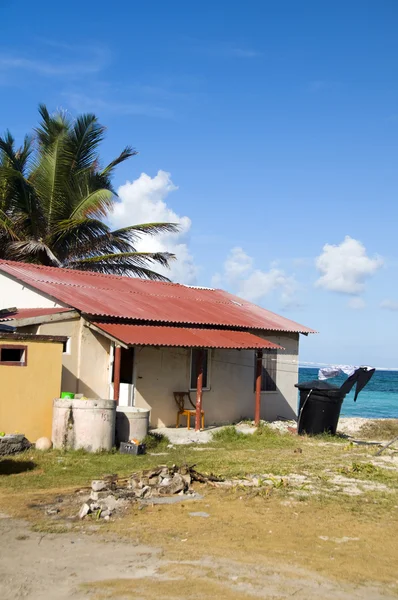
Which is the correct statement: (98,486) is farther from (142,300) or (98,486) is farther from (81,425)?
(142,300)

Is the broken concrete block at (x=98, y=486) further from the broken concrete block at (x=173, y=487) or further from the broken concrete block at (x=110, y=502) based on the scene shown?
the broken concrete block at (x=173, y=487)

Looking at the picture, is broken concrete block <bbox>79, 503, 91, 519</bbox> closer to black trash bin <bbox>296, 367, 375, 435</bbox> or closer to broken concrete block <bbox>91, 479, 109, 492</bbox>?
broken concrete block <bbox>91, 479, 109, 492</bbox>

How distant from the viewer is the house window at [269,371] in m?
21.3

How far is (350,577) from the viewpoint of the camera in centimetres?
609

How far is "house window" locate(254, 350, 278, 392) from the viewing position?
69.8ft

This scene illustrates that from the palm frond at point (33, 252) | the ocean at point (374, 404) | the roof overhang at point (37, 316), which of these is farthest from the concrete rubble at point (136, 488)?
the ocean at point (374, 404)

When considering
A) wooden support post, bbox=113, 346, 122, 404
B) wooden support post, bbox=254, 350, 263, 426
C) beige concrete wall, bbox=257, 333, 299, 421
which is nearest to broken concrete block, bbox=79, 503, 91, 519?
wooden support post, bbox=113, 346, 122, 404

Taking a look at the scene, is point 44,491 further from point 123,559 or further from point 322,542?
point 322,542

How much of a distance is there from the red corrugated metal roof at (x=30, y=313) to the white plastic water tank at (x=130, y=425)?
10.2 ft

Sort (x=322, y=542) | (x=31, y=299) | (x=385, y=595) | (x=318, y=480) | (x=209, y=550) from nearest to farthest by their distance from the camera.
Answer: (x=385, y=595)
(x=209, y=550)
(x=322, y=542)
(x=318, y=480)
(x=31, y=299)

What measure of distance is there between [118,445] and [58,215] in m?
13.9

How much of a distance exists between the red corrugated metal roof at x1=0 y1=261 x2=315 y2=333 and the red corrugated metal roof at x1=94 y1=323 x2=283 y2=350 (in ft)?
0.88

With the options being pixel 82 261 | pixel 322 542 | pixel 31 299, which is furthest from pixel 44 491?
pixel 82 261

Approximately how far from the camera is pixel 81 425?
12.9 m
